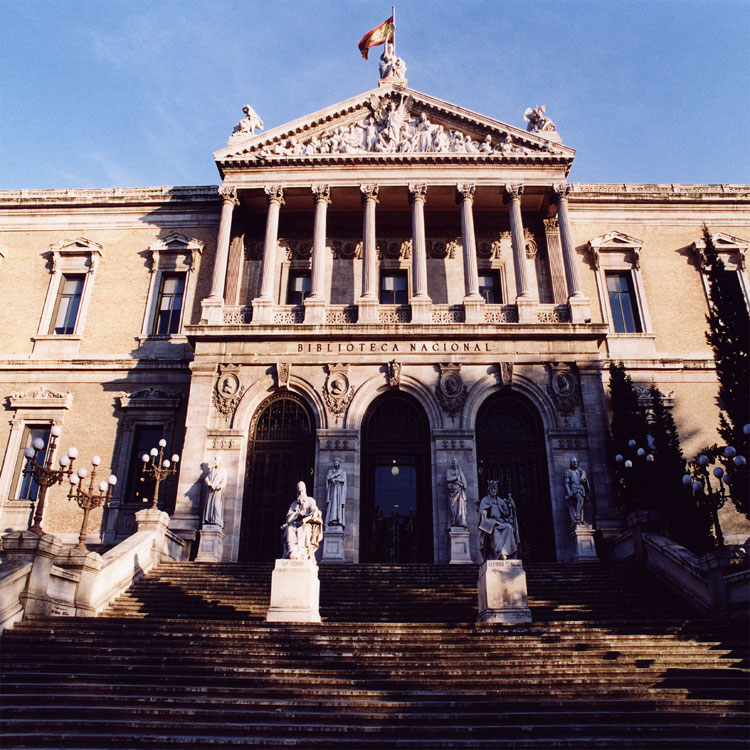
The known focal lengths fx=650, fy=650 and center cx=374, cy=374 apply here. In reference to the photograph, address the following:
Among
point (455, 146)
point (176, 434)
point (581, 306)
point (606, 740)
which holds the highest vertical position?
point (455, 146)

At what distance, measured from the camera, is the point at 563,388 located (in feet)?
69.9

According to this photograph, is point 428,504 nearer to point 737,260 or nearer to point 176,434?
point 176,434

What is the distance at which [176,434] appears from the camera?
76.5ft

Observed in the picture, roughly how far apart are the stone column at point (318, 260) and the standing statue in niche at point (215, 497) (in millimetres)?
6029

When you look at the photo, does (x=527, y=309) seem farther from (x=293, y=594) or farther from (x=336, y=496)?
(x=293, y=594)

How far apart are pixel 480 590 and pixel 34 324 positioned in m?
20.9

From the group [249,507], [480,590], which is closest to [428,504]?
[249,507]

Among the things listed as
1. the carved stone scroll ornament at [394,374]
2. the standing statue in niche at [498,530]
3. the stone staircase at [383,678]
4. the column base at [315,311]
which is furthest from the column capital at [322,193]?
the stone staircase at [383,678]

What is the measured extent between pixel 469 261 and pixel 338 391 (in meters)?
6.72

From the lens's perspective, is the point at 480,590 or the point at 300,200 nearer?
the point at 480,590

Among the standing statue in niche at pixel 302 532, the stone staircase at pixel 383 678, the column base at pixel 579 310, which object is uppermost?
the column base at pixel 579 310

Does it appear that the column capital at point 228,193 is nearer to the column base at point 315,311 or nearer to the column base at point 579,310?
the column base at point 315,311

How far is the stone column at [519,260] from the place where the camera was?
22.3 metres

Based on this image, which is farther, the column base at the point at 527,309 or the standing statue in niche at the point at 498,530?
the column base at the point at 527,309
